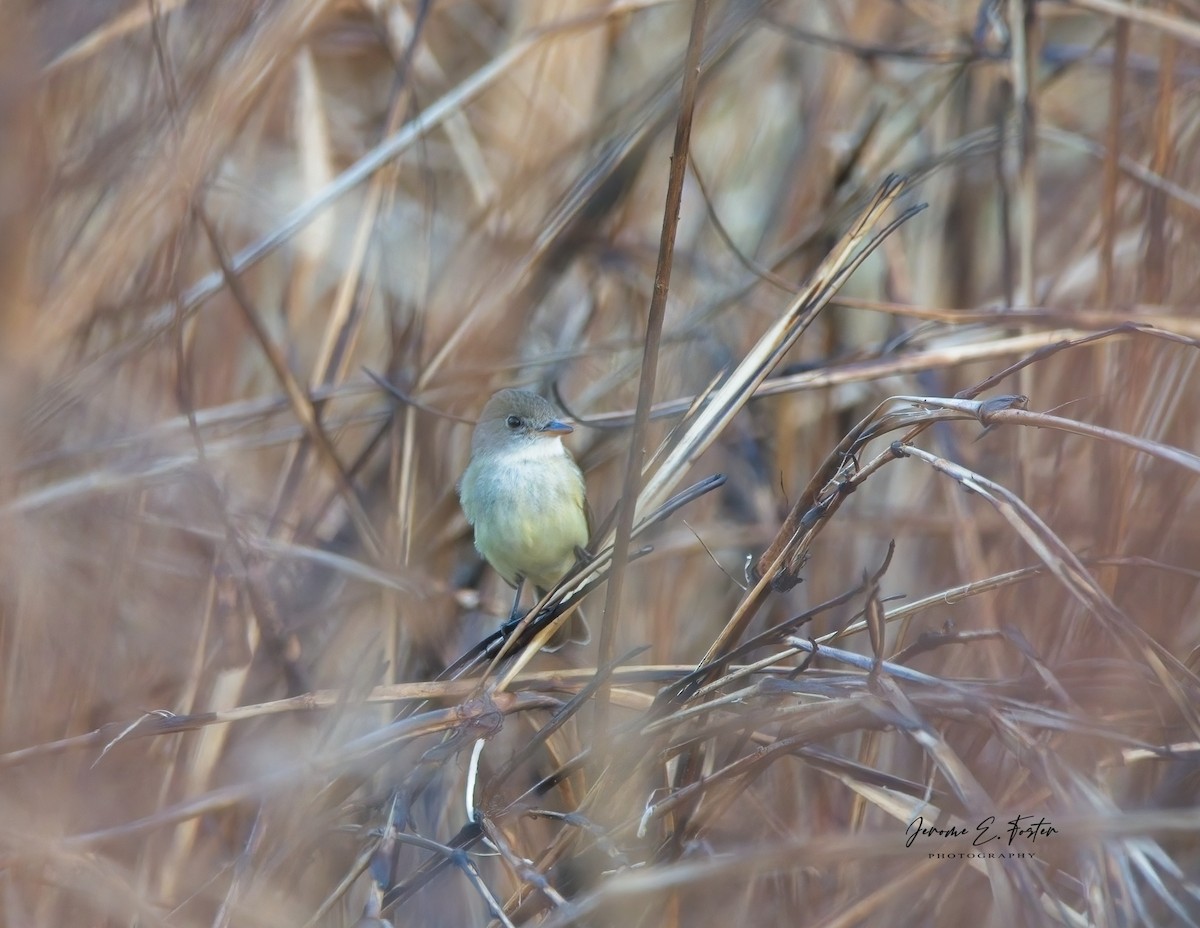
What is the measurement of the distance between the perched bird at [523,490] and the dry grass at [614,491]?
158 millimetres

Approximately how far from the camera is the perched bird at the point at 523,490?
12.1 feet

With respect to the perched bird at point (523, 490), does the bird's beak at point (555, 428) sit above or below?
above

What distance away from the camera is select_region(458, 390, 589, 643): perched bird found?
12.1ft

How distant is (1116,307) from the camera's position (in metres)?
2.84

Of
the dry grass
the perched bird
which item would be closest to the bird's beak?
the perched bird

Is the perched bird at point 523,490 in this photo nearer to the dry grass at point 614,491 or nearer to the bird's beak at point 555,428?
the bird's beak at point 555,428

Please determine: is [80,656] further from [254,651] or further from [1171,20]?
[1171,20]

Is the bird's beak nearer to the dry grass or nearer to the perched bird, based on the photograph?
the perched bird

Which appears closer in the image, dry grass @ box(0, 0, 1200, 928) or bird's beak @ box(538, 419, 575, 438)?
dry grass @ box(0, 0, 1200, 928)

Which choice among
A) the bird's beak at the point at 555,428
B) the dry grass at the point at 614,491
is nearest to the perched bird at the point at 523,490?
the bird's beak at the point at 555,428

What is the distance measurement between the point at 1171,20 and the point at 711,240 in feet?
6.36

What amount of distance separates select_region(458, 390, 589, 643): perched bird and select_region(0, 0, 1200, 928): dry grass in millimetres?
158

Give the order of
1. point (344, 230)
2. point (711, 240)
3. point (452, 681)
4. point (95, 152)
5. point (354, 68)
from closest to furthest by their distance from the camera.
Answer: point (452, 681)
point (95, 152)
point (711, 240)
point (344, 230)
point (354, 68)

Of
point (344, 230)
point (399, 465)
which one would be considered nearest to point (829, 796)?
point (399, 465)
